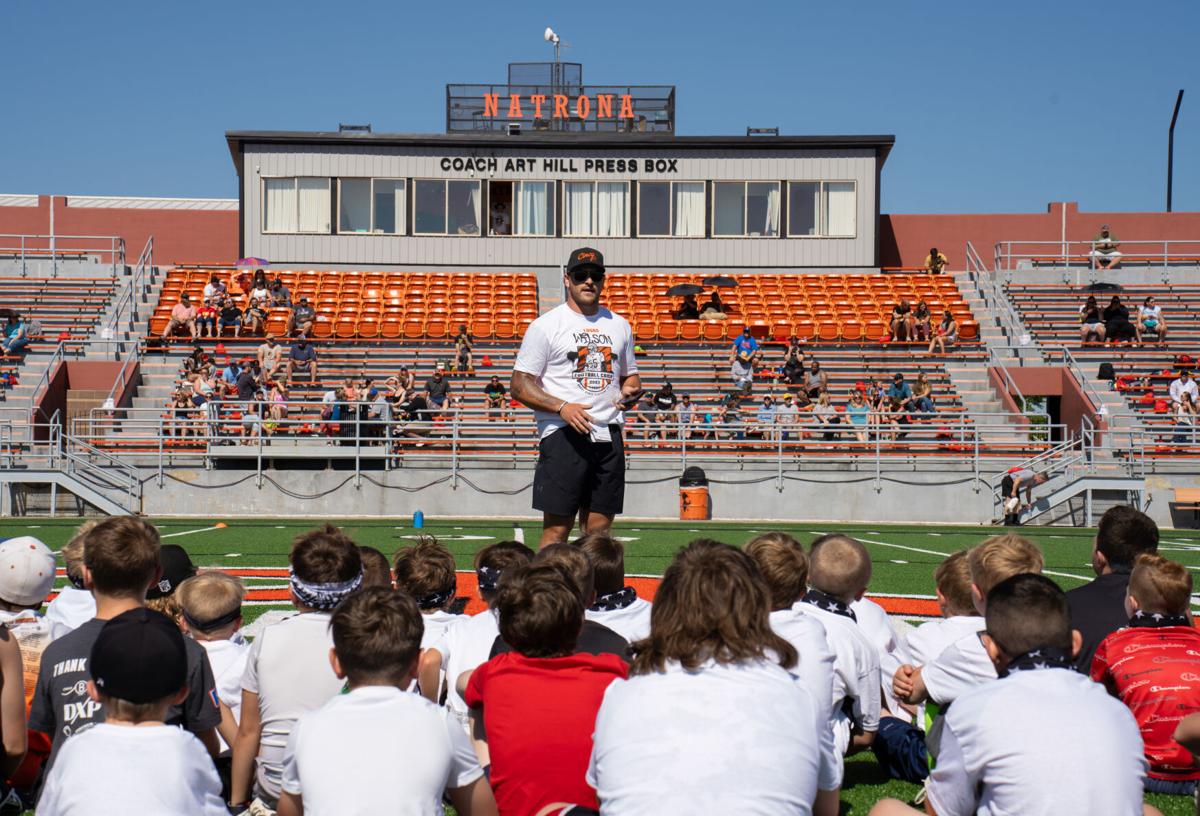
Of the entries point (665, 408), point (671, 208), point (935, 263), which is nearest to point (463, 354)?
point (665, 408)

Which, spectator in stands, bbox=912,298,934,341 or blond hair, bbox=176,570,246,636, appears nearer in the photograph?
blond hair, bbox=176,570,246,636

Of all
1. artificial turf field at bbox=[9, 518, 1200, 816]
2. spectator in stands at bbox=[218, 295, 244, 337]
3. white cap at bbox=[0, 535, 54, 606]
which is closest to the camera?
white cap at bbox=[0, 535, 54, 606]

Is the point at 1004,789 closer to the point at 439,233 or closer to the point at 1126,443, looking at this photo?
the point at 1126,443

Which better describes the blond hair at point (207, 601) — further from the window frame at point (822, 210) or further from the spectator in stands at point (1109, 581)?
the window frame at point (822, 210)

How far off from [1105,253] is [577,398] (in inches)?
1201

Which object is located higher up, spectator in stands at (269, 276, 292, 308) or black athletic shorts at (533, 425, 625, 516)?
spectator in stands at (269, 276, 292, 308)

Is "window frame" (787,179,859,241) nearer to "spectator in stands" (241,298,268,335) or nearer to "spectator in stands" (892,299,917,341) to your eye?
"spectator in stands" (892,299,917,341)

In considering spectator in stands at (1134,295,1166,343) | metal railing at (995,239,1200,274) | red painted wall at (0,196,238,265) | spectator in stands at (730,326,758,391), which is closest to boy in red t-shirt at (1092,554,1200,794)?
spectator in stands at (730,326,758,391)

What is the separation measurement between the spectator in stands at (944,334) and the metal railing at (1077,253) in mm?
5083

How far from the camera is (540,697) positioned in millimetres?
3916

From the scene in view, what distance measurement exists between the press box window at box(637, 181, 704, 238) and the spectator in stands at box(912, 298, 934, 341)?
276 inches

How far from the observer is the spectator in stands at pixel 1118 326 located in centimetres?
2939

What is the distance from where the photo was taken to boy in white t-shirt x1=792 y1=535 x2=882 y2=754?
497cm

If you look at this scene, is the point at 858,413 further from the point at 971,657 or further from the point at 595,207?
the point at 971,657
